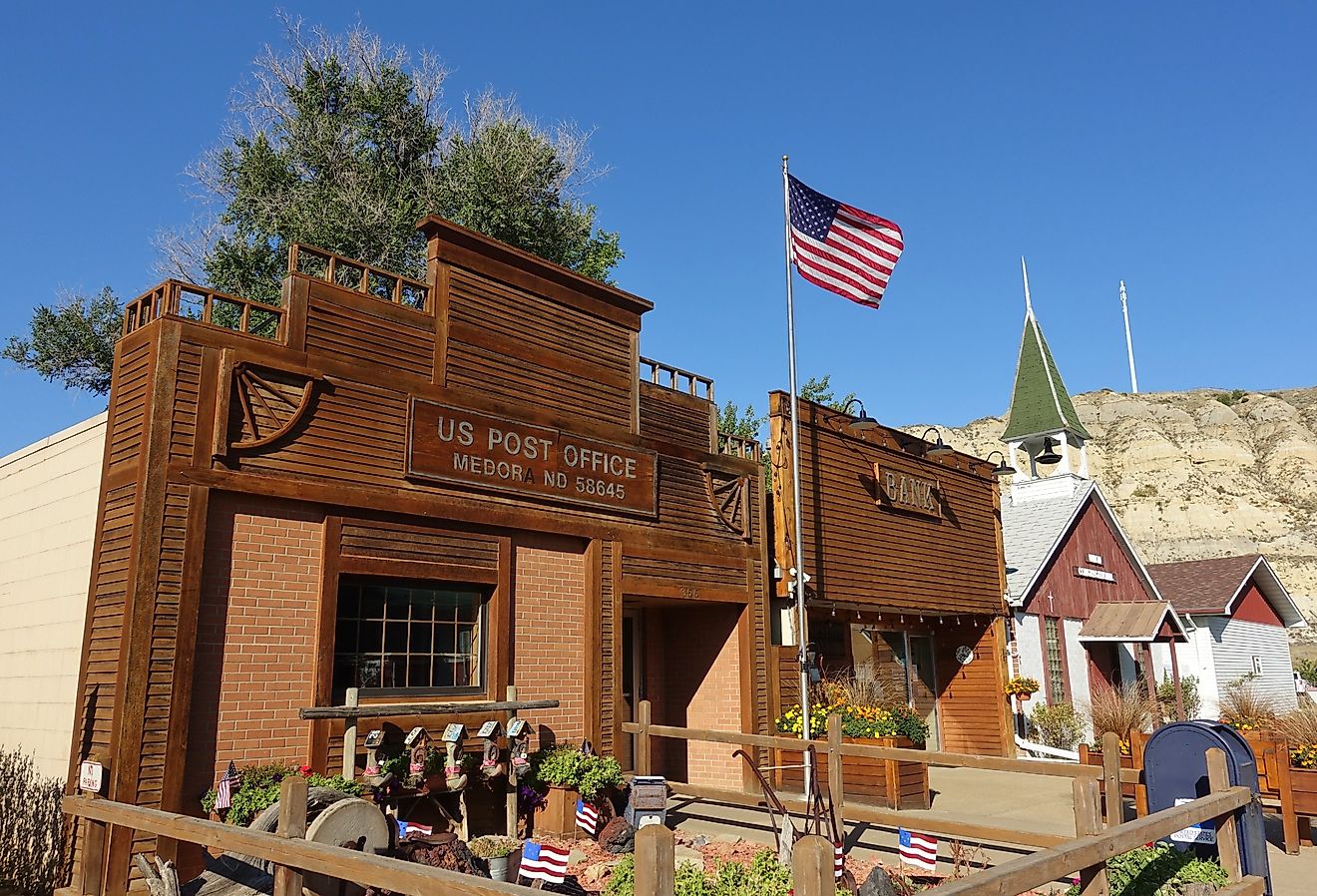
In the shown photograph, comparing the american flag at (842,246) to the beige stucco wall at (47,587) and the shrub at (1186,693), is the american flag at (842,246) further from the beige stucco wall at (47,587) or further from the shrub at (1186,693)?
the shrub at (1186,693)

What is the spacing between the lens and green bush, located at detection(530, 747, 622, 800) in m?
10.5

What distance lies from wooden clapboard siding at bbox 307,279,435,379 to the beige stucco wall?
2.31 m

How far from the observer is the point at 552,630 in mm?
11422

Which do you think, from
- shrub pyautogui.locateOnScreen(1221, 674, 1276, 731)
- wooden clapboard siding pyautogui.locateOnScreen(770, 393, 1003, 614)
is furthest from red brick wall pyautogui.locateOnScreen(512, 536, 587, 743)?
shrub pyautogui.locateOnScreen(1221, 674, 1276, 731)

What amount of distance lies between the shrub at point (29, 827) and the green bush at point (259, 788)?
159 cm

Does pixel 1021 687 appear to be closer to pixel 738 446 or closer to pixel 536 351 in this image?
pixel 738 446

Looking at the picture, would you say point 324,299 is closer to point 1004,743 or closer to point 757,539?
point 757,539

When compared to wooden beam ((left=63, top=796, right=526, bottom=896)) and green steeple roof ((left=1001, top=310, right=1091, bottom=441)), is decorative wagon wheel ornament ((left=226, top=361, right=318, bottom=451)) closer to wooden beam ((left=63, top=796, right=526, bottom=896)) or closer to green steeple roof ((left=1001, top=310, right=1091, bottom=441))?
wooden beam ((left=63, top=796, right=526, bottom=896))

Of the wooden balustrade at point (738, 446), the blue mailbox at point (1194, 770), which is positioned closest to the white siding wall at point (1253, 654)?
the wooden balustrade at point (738, 446)

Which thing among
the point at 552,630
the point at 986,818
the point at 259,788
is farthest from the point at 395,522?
the point at 986,818

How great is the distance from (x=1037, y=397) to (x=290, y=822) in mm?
28776

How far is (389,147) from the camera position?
2628cm

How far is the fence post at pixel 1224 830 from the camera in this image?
21.2 feet

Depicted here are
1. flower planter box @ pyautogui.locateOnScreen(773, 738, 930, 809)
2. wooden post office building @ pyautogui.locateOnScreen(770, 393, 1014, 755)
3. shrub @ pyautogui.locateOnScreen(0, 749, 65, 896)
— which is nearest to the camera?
shrub @ pyautogui.locateOnScreen(0, 749, 65, 896)
